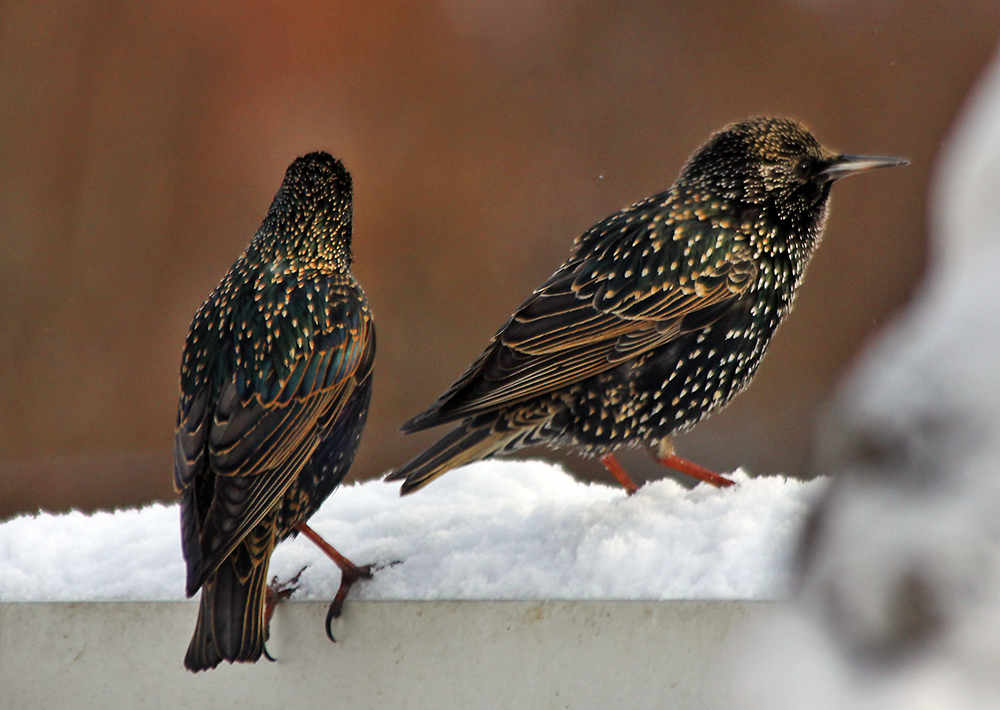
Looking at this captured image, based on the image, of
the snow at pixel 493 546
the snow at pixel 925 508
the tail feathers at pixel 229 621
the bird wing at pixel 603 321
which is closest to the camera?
the snow at pixel 925 508

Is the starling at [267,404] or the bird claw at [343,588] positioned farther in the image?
the bird claw at [343,588]

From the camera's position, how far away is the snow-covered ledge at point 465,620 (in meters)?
1.36

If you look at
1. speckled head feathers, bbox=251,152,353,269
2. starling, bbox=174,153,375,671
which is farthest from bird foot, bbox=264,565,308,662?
speckled head feathers, bbox=251,152,353,269

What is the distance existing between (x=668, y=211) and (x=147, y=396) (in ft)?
5.37

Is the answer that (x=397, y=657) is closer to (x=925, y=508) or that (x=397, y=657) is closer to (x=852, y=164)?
(x=925, y=508)

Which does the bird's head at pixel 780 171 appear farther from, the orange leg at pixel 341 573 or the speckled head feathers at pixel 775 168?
the orange leg at pixel 341 573

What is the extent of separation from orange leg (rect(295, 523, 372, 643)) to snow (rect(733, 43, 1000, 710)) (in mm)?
787

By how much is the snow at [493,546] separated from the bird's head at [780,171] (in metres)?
0.49

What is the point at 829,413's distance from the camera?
86 centimetres

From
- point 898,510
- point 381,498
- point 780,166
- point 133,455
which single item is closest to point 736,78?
point 780,166

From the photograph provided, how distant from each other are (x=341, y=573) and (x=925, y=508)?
993 millimetres

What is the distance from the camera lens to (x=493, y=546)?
1566mm

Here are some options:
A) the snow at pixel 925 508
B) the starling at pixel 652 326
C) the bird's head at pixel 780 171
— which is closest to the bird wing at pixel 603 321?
the starling at pixel 652 326

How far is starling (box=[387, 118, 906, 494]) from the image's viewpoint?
5.28ft
